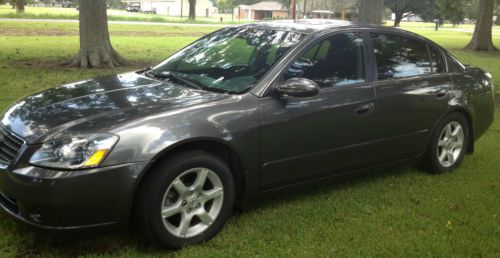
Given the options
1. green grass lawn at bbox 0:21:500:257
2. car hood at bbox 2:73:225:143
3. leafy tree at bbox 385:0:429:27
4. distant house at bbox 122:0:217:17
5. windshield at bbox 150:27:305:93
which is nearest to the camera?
car hood at bbox 2:73:225:143

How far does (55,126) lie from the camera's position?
10.8ft

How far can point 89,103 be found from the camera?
3.70m

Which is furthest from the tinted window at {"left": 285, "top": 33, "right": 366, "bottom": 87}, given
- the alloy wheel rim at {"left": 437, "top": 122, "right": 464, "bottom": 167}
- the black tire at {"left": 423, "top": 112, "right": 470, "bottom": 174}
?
the alloy wheel rim at {"left": 437, "top": 122, "right": 464, "bottom": 167}

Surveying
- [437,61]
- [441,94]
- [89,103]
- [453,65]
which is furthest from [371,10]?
[89,103]

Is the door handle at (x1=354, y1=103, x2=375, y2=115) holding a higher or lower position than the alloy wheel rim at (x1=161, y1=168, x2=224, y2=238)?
higher

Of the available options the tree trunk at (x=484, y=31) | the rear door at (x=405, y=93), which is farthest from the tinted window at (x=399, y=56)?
the tree trunk at (x=484, y=31)

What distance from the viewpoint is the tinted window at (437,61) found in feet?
17.1

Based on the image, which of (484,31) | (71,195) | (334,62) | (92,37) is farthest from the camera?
(484,31)

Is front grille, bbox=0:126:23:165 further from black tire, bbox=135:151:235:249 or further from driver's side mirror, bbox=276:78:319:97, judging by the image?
driver's side mirror, bbox=276:78:319:97

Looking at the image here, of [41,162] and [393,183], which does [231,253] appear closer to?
[41,162]

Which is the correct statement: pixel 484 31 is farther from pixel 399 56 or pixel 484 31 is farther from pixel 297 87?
pixel 297 87

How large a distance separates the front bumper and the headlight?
0.15 ft

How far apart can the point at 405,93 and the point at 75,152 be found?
3.02 metres

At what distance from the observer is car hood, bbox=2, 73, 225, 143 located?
336cm
